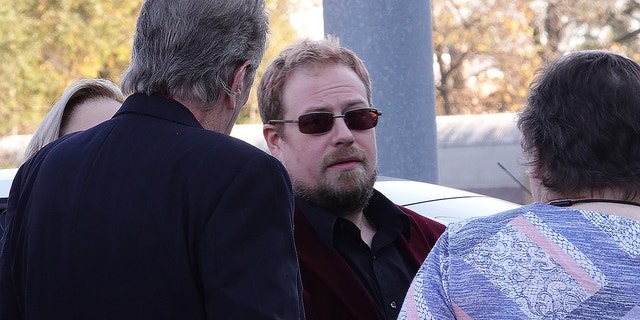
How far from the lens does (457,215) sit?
4.08 metres

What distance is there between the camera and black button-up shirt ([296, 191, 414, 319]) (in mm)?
2768

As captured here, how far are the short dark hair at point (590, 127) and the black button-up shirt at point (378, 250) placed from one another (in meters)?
0.79

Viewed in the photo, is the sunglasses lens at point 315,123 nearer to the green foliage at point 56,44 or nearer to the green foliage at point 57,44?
the green foliage at point 57,44

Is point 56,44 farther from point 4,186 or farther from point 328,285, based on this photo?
point 328,285

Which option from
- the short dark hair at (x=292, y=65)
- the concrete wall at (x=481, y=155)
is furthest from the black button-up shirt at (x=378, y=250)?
the concrete wall at (x=481, y=155)

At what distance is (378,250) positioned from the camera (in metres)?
2.89

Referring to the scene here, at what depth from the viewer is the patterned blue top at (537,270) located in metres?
1.89

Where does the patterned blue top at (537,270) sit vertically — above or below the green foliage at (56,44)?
below

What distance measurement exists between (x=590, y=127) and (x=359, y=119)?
1.15 metres

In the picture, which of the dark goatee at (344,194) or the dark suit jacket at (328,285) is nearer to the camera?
the dark suit jacket at (328,285)

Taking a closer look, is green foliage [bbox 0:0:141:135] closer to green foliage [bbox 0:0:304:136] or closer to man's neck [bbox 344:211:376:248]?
green foliage [bbox 0:0:304:136]

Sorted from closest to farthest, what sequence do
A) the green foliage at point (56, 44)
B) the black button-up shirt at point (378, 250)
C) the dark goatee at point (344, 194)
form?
the black button-up shirt at point (378, 250) < the dark goatee at point (344, 194) < the green foliage at point (56, 44)

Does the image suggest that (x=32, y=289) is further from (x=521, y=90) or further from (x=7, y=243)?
(x=521, y=90)

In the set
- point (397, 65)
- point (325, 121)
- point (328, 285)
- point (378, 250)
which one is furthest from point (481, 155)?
point (328, 285)
